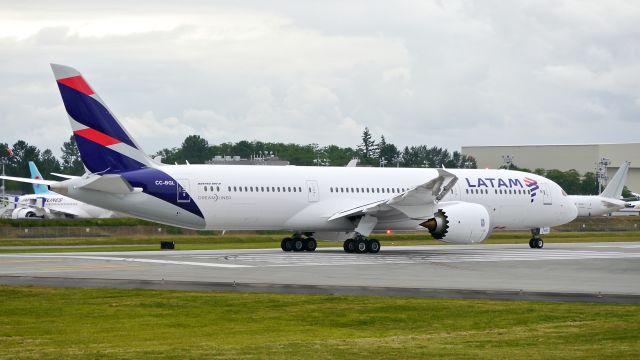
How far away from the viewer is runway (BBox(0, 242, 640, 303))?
23.2m

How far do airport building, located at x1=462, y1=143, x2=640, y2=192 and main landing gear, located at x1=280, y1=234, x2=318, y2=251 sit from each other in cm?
10078

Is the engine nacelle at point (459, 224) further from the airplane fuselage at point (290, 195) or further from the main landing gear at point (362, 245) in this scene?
the main landing gear at point (362, 245)

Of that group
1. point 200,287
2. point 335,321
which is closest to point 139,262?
point 200,287

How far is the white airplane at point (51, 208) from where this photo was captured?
97.1m

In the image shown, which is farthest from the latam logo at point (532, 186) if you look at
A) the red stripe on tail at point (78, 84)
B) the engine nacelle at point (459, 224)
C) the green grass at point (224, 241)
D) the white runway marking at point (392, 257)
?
the red stripe on tail at point (78, 84)

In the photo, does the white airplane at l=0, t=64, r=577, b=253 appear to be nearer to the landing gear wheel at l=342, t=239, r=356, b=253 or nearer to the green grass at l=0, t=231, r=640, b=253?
the landing gear wheel at l=342, t=239, r=356, b=253

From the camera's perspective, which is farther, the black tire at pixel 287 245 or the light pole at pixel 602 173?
the light pole at pixel 602 173

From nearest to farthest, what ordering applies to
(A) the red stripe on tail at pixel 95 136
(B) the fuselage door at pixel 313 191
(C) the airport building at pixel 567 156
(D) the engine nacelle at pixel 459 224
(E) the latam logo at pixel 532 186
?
(A) the red stripe on tail at pixel 95 136
(D) the engine nacelle at pixel 459 224
(B) the fuselage door at pixel 313 191
(E) the latam logo at pixel 532 186
(C) the airport building at pixel 567 156

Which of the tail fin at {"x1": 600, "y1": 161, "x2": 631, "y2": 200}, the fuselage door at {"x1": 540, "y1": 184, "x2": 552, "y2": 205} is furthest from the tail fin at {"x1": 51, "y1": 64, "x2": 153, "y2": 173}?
the tail fin at {"x1": 600, "y1": 161, "x2": 631, "y2": 200}

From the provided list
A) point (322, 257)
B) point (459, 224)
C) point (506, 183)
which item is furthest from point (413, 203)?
point (506, 183)

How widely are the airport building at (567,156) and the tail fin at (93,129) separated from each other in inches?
4255

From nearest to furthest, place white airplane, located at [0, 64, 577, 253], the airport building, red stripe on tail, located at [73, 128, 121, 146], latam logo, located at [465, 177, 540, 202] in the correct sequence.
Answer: red stripe on tail, located at [73, 128, 121, 146], white airplane, located at [0, 64, 577, 253], latam logo, located at [465, 177, 540, 202], the airport building

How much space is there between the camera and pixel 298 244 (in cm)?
4356

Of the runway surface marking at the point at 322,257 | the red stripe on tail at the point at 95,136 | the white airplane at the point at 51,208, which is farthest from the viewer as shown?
the white airplane at the point at 51,208
